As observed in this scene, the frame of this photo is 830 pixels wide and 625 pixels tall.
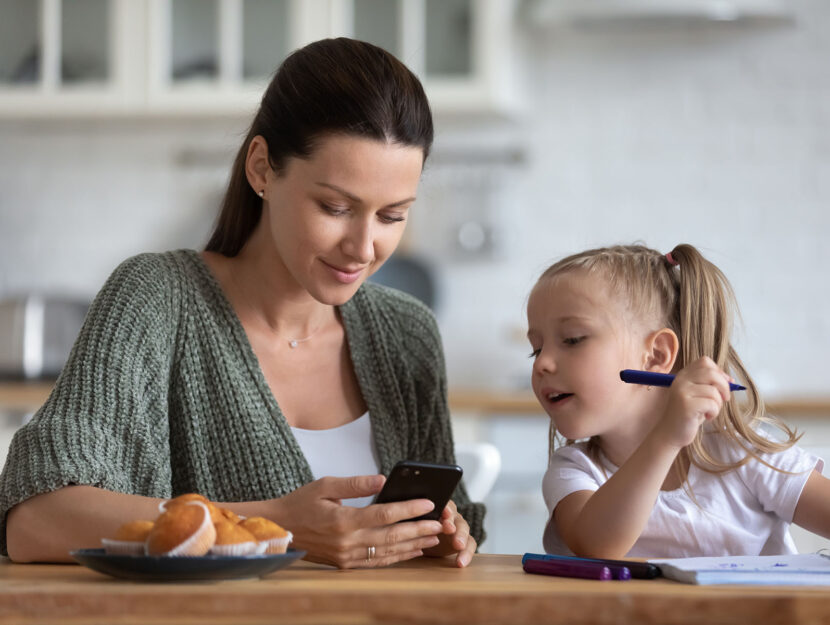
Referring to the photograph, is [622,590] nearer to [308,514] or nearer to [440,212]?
[308,514]

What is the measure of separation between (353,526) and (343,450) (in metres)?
0.58

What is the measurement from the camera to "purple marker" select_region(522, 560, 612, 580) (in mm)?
1078

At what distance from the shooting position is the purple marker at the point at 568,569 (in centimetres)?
108

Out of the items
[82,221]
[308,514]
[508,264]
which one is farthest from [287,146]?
[82,221]

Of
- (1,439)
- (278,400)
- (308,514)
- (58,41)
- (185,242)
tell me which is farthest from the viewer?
(185,242)

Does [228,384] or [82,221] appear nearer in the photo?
[228,384]

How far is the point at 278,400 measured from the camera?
180cm

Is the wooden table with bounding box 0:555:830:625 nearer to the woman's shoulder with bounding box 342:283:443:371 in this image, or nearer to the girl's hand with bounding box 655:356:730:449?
the girl's hand with bounding box 655:356:730:449

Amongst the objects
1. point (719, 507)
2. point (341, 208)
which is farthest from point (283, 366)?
point (719, 507)

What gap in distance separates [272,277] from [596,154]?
7.85ft

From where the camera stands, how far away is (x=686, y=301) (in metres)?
1.60

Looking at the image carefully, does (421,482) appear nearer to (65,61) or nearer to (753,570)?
(753,570)

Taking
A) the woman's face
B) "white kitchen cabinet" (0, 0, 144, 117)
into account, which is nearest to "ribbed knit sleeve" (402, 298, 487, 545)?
the woman's face

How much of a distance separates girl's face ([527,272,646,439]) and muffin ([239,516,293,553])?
554 mm
